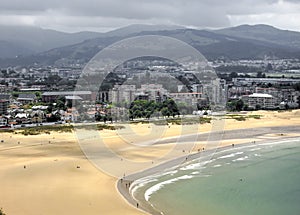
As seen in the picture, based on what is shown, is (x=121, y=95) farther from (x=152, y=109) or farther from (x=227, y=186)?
(x=227, y=186)

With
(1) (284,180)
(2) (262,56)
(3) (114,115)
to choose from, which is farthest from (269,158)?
(2) (262,56)

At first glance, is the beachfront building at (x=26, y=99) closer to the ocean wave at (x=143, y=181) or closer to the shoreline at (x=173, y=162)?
the shoreline at (x=173, y=162)

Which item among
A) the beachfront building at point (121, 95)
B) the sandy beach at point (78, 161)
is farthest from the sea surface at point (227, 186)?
the beachfront building at point (121, 95)

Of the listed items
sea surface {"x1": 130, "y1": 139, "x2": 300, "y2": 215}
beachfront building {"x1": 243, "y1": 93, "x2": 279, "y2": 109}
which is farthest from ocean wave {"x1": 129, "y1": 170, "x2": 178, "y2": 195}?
beachfront building {"x1": 243, "y1": 93, "x2": 279, "y2": 109}

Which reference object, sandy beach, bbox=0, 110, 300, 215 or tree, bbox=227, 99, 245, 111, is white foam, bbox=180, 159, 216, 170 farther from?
tree, bbox=227, 99, 245, 111

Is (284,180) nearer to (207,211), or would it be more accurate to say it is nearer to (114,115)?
(207,211)

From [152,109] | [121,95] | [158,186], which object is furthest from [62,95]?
[158,186]
